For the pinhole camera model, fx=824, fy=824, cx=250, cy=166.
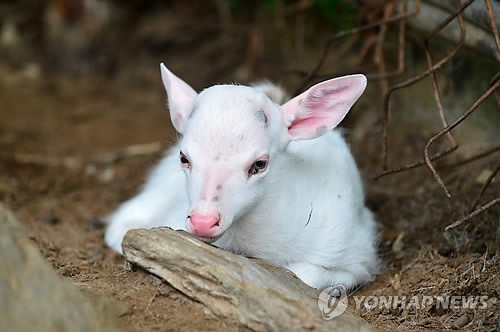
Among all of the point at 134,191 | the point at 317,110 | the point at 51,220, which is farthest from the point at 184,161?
the point at 134,191

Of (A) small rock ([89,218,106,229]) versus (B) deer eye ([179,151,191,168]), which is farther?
(A) small rock ([89,218,106,229])

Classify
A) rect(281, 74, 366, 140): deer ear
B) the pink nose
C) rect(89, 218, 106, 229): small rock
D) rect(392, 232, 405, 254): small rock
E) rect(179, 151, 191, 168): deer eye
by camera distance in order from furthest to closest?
rect(89, 218, 106, 229): small rock → rect(392, 232, 405, 254): small rock → rect(281, 74, 366, 140): deer ear → rect(179, 151, 191, 168): deer eye → the pink nose

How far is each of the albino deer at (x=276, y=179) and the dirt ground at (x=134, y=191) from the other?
0.30m

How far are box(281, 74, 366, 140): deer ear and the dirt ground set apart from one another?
866mm

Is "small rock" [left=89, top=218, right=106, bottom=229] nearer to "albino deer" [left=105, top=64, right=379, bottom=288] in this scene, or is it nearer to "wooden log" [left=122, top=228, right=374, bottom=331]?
"albino deer" [left=105, top=64, right=379, bottom=288]

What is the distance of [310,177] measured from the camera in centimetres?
424

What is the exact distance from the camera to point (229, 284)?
10.6ft

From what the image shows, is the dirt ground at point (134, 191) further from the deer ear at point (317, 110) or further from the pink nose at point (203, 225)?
the deer ear at point (317, 110)

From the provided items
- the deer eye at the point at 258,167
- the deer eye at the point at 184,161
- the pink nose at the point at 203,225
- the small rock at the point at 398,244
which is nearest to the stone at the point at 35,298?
the pink nose at the point at 203,225

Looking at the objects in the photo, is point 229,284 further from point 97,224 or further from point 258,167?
point 97,224

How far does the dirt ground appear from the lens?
3602mm

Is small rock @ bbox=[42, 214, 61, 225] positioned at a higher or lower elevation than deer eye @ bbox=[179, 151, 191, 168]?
lower

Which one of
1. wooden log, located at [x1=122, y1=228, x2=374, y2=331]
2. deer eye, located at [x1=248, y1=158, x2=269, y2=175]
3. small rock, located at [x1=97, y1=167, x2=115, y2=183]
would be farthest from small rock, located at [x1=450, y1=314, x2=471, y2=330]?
small rock, located at [x1=97, y1=167, x2=115, y2=183]

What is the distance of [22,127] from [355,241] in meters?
4.38
